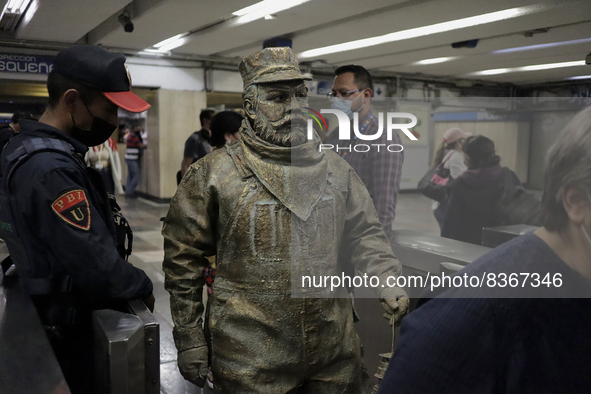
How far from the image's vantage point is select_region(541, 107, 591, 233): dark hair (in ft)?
1.53

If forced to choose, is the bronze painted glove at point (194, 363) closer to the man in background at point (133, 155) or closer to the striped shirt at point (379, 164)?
the striped shirt at point (379, 164)

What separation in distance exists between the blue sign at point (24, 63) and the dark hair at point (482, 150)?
9781 millimetres

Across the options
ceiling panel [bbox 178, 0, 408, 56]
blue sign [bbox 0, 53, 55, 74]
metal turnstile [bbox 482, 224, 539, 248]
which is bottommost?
metal turnstile [bbox 482, 224, 539, 248]

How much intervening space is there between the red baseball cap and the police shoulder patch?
1.29 feet

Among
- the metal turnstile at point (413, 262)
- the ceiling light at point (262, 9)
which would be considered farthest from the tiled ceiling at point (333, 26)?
the metal turnstile at point (413, 262)

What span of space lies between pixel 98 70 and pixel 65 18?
6450mm

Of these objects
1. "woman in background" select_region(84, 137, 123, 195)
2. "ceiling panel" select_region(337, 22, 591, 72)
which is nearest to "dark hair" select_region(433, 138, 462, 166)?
"woman in background" select_region(84, 137, 123, 195)

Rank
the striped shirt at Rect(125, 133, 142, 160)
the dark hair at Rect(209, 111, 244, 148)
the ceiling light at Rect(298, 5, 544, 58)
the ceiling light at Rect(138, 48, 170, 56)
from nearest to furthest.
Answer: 1. the dark hair at Rect(209, 111, 244, 148)
2. the ceiling light at Rect(298, 5, 544, 58)
3. the ceiling light at Rect(138, 48, 170, 56)
4. the striped shirt at Rect(125, 133, 142, 160)

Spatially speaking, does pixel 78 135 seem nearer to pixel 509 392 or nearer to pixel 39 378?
pixel 39 378

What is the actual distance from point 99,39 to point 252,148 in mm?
8249

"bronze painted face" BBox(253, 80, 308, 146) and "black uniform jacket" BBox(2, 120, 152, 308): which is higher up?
"bronze painted face" BBox(253, 80, 308, 146)

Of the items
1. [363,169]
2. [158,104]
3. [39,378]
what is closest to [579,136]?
[363,169]

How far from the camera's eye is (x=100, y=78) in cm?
166

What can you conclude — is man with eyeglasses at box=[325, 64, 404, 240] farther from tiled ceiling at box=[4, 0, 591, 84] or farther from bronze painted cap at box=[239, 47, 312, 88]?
tiled ceiling at box=[4, 0, 591, 84]
